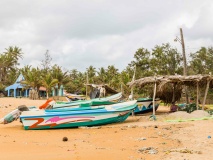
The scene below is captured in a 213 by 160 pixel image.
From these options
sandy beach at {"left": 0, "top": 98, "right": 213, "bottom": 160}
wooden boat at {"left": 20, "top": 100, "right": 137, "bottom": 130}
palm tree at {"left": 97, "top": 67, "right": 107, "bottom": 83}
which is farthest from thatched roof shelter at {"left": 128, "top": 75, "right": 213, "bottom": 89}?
palm tree at {"left": 97, "top": 67, "right": 107, "bottom": 83}

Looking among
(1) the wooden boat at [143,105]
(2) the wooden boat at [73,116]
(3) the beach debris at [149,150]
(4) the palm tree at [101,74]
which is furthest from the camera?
(4) the palm tree at [101,74]

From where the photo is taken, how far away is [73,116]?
12.4m

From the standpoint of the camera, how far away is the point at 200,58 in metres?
38.5

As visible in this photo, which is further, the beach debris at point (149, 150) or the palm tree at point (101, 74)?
the palm tree at point (101, 74)

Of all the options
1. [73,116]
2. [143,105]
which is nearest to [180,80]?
[143,105]

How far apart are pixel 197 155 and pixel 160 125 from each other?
5.92 m

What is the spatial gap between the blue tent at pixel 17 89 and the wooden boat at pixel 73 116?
33195 mm

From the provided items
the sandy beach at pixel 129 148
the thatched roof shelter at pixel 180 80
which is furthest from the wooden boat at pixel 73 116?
the sandy beach at pixel 129 148

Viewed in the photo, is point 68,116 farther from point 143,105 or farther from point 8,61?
point 8,61

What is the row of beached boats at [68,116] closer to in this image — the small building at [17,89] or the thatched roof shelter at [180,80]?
the thatched roof shelter at [180,80]

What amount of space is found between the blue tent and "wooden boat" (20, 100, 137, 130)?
33195mm

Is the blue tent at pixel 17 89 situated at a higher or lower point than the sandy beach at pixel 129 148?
higher

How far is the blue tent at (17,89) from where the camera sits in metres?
44.7

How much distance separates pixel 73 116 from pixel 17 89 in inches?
1435
